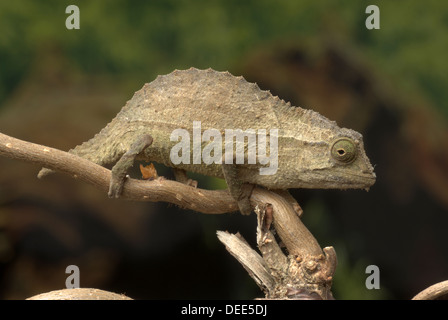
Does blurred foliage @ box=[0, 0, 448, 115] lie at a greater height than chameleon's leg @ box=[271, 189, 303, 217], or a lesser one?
greater

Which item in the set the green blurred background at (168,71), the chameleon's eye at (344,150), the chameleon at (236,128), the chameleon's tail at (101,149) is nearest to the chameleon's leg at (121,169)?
the chameleon at (236,128)

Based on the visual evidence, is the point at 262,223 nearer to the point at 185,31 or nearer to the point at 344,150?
the point at 344,150

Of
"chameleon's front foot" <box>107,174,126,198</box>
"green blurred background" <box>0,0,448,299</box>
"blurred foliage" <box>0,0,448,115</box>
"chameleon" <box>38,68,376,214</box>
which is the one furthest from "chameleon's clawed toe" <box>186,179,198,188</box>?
"blurred foliage" <box>0,0,448,115</box>

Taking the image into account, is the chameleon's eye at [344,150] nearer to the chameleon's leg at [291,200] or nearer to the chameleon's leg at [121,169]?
the chameleon's leg at [291,200]

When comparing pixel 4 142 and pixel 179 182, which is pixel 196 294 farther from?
pixel 4 142

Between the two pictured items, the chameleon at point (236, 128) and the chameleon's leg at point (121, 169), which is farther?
the chameleon's leg at point (121, 169)

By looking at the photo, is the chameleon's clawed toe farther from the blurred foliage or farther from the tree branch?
the blurred foliage

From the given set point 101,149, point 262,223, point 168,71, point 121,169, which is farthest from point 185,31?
point 262,223
